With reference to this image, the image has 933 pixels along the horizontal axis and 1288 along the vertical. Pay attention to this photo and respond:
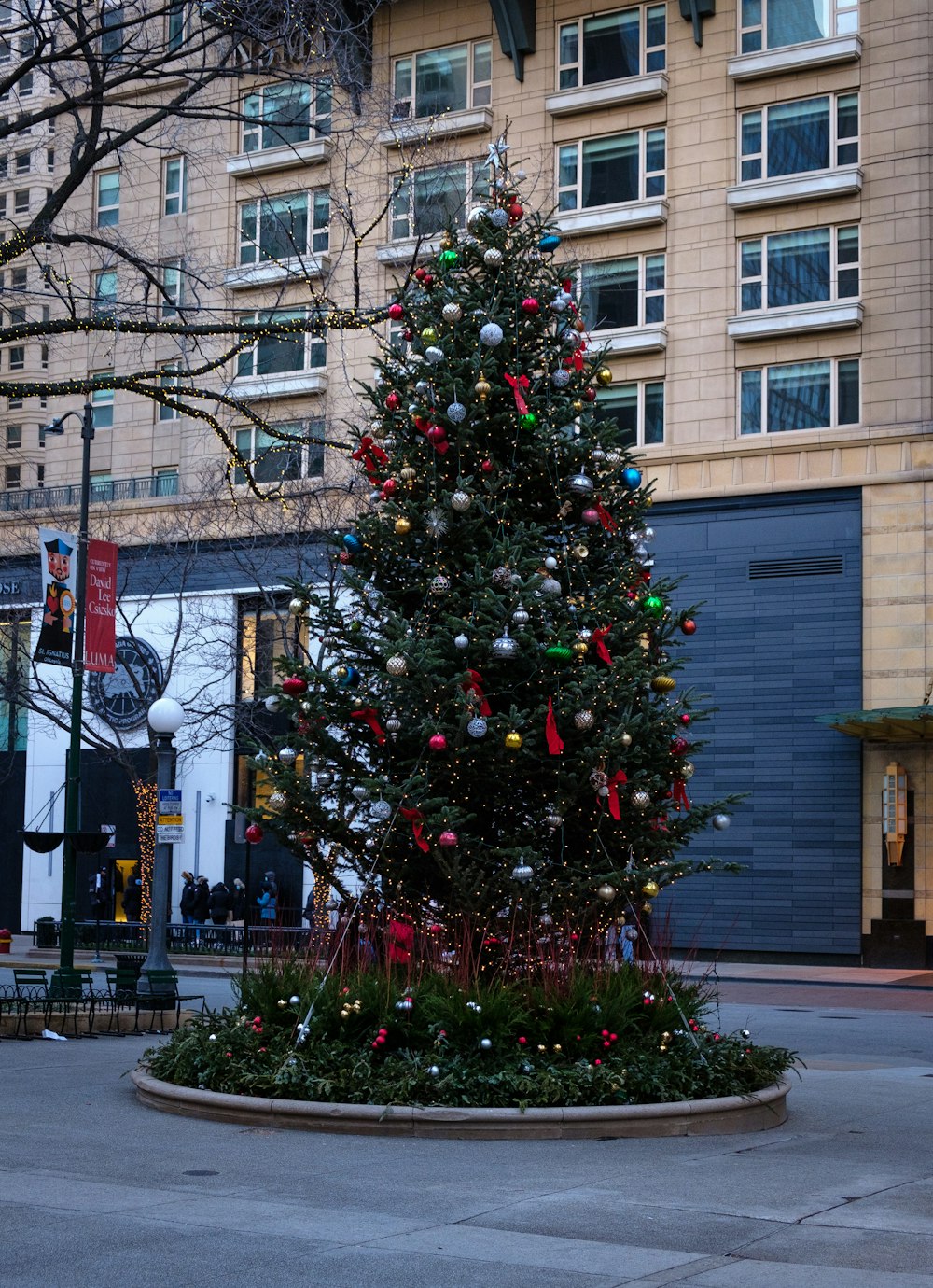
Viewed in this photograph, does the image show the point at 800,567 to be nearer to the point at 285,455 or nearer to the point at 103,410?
the point at 285,455

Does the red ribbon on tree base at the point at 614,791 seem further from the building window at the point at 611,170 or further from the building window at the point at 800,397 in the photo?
the building window at the point at 611,170

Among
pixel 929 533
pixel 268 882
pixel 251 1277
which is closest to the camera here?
pixel 251 1277

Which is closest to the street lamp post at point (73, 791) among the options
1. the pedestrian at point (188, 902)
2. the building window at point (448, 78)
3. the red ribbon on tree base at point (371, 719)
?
the red ribbon on tree base at point (371, 719)

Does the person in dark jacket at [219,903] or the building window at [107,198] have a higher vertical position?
the building window at [107,198]

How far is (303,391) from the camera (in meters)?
37.8

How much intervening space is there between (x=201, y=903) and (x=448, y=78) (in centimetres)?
1981

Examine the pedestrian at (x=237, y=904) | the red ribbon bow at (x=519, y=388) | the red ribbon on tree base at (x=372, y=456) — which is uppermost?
the red ribbon bow at (x=519, y=388)

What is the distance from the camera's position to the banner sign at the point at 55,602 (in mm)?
20109

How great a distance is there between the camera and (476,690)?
41.0 feet

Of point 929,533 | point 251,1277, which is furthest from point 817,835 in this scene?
point 251,1277

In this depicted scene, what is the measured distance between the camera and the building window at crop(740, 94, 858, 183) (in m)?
33.0

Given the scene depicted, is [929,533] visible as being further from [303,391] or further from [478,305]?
[478,305]

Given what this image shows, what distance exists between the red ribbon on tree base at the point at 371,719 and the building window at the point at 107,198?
32552 mm

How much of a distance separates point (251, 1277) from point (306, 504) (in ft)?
83.8
